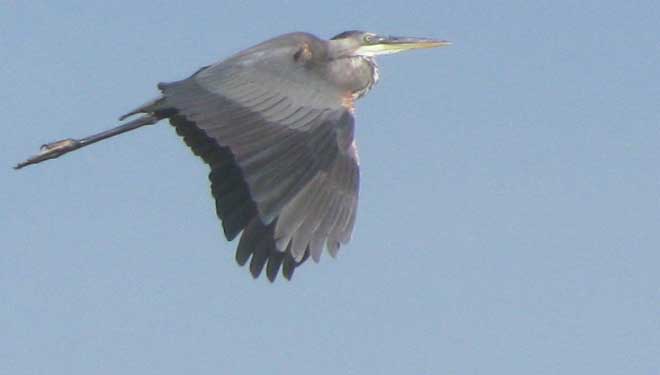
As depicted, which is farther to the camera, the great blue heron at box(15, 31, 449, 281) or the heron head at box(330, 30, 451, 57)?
the heron head at box(330, 30, 451, 57)

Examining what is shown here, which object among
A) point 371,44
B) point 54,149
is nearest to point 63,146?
point 54,149

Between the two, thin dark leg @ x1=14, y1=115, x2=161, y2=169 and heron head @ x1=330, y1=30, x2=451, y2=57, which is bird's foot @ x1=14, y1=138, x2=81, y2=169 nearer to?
thin dark leg @ x1=14, y1=115, x2=161, y2=169

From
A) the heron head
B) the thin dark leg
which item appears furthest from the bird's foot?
the heron head

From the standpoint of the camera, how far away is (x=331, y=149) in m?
15.7

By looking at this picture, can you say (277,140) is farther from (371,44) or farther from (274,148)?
(371,44)

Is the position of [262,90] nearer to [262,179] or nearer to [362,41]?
[262,179]

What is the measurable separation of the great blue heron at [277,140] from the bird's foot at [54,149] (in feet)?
4.76

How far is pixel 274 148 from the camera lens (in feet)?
50.9

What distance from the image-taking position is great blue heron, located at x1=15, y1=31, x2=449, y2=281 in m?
15.2

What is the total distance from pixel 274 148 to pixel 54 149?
383 centimetres

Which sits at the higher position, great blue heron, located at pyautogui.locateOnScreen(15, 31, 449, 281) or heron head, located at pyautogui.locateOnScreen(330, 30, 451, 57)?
heron head, located at pyautogui.locateOnScreen(330, 30, 451, 57)

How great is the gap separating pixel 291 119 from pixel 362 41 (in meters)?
2.76

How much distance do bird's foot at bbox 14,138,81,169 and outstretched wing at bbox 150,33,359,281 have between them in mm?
1944

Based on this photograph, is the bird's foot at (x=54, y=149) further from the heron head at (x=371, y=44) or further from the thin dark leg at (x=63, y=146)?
the heron head at (x=371, y=44)
